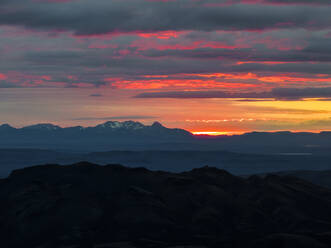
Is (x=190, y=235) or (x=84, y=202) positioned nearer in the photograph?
(x=190, y=235)

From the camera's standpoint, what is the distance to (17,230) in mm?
173875

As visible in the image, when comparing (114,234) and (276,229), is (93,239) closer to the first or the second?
(114,234)

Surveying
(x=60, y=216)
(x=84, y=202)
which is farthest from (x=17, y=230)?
(x=84, y=202)

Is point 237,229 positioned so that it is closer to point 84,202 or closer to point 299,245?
point 299,245

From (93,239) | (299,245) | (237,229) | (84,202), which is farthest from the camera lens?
(84,202)

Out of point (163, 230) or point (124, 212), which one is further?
point (124, 212)

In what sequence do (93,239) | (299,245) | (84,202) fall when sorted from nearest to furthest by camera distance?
→ (299,245)
(93,239)
(84,202)

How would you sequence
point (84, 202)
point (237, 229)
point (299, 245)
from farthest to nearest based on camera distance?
point (84, 202) < point (237, 229) < point (299, 245)

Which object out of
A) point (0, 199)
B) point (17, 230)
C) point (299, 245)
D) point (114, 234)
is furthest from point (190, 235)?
point (0, 199)

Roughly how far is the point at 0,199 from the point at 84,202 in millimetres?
33415

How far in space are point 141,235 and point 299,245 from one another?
164 ft

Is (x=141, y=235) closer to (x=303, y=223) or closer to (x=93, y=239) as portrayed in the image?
(x=93, y=239)

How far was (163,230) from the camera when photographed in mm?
172625

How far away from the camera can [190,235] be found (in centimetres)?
16775
